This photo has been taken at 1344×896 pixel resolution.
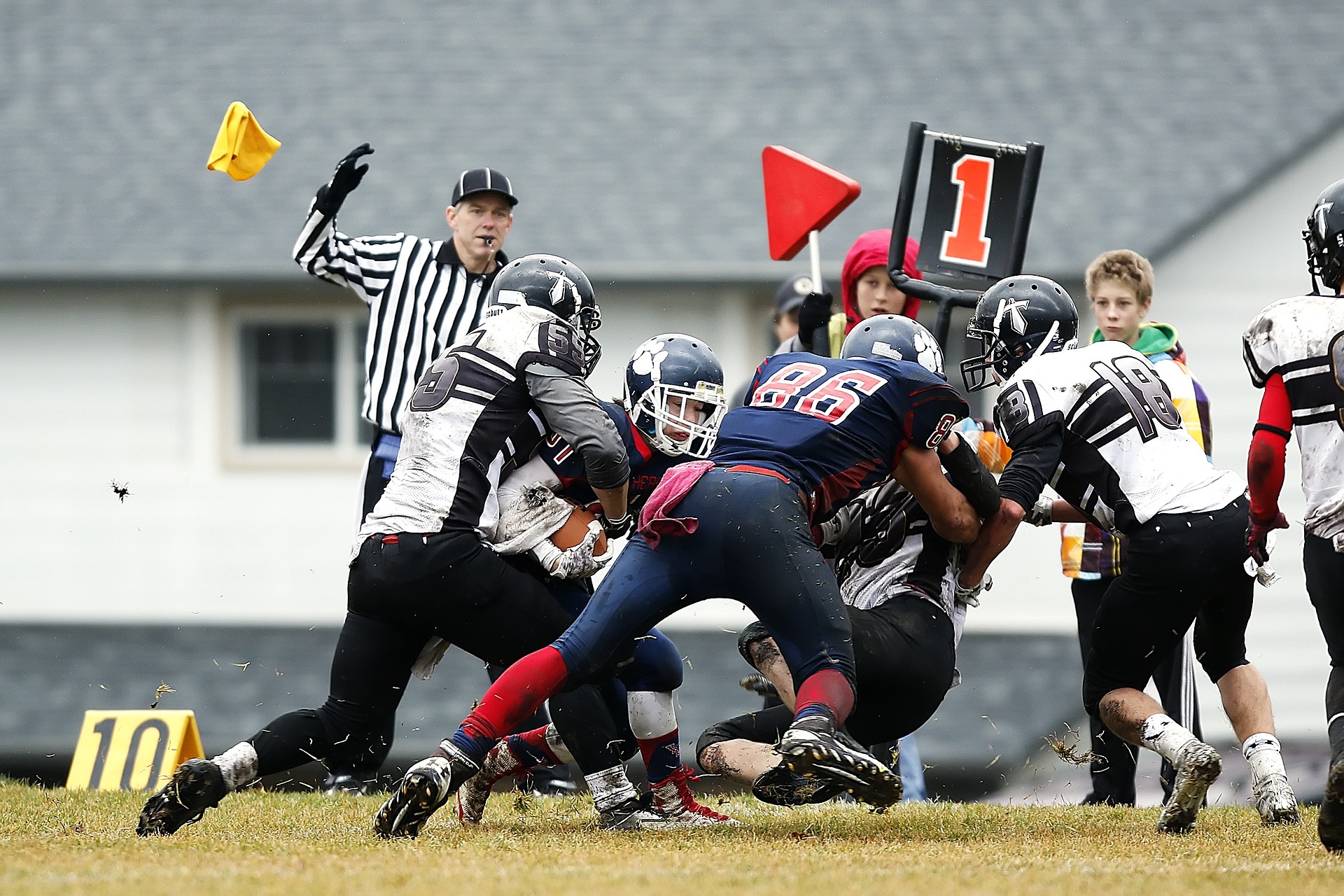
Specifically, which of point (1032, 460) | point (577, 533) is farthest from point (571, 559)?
point (1032, 460)

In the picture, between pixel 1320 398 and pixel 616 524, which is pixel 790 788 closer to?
pixel 616 524

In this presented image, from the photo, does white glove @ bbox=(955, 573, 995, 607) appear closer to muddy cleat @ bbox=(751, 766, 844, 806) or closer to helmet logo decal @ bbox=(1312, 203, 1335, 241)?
muddy cleat @ bbox=(751, 766, 844, 806)

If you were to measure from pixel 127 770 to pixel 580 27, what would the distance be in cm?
794

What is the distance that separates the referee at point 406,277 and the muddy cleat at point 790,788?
74.2 inches

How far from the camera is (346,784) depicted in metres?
6.94

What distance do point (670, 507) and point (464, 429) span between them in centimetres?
74

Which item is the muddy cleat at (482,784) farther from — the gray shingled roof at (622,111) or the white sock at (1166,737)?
the gray shingled roof at (622,111)

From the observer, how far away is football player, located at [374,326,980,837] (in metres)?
4.76

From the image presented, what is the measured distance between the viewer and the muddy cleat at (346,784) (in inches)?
267

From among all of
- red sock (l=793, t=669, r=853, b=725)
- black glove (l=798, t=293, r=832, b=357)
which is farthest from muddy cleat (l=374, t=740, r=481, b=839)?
black glove (l=798, t=293, r=832, b=357)

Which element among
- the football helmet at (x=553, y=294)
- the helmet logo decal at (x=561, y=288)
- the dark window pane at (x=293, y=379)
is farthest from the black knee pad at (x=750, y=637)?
the dark window pane at (x=293, y=379)

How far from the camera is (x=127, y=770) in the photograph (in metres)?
6.75

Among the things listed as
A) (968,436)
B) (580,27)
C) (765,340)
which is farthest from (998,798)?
(580,27)

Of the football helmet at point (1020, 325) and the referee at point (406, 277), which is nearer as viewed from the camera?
the football helmet at point (1020, 325)
